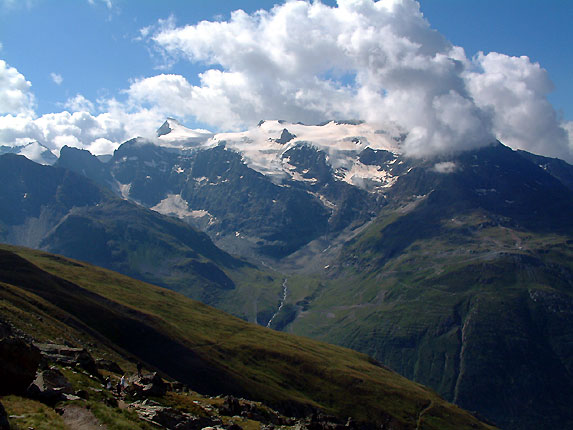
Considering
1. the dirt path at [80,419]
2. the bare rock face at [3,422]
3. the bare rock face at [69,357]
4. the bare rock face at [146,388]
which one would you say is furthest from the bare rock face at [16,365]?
the bare rock face at [146,388]

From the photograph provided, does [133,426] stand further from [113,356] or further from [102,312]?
[102,312]

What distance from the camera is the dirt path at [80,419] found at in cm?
3806

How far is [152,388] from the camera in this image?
6234 centimetres

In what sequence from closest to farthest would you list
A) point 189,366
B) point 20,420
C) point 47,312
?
point 20,420 → point 47,312 → point 189,366

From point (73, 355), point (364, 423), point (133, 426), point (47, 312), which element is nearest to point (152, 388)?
point (73, 355)

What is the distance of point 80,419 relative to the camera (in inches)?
1551

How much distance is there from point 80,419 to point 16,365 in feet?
22.9

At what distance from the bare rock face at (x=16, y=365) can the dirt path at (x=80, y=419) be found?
13.7 ft

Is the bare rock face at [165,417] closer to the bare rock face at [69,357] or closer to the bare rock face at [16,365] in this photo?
the bare rock face at [69,357]

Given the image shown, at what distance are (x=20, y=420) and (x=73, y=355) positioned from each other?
109ft

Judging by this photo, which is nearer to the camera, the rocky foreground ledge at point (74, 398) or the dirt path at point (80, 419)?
the rocky foreground ledge at point (74, 398)

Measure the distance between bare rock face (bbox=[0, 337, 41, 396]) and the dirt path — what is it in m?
4.19

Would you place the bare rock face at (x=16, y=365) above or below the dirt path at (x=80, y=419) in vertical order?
above

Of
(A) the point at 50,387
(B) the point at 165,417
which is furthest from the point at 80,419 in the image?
(B) the point at 165,417
